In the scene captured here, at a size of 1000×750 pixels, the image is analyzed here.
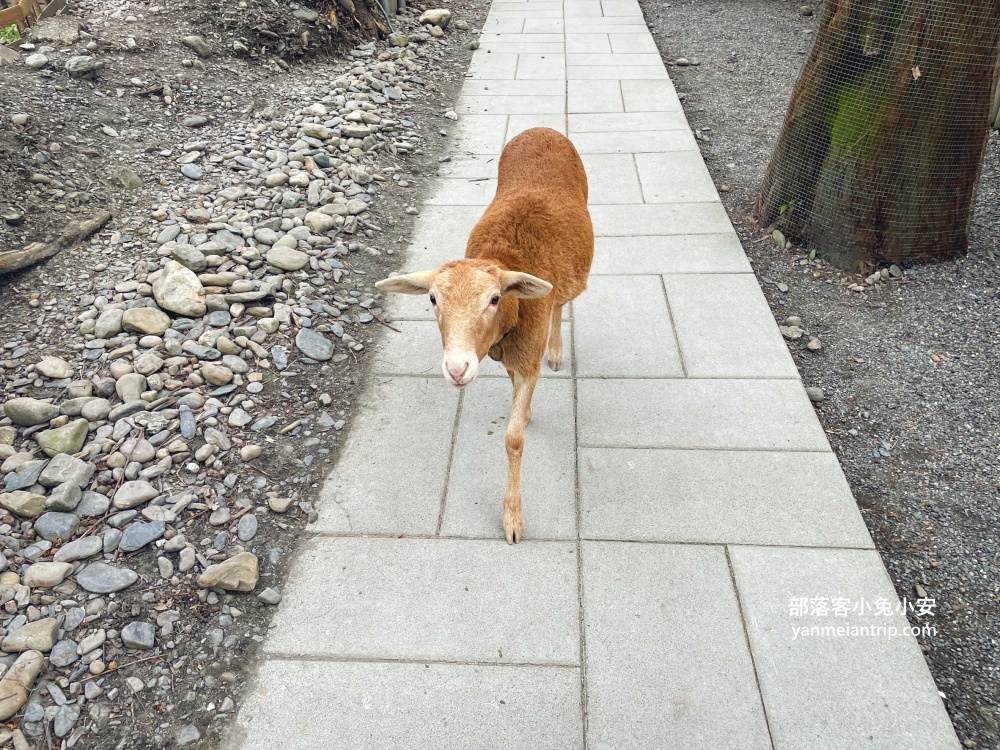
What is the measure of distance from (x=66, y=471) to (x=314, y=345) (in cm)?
161

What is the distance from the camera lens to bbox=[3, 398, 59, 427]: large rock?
3.61 m

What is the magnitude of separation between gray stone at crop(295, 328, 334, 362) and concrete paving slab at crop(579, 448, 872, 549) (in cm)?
186

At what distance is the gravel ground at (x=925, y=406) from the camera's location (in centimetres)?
293

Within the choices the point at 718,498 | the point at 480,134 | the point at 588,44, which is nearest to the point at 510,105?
the point at 480,134

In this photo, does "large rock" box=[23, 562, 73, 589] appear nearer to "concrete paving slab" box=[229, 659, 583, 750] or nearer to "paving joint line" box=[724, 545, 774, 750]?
"concrete paving slab" box=[229, 659, 583, 750]

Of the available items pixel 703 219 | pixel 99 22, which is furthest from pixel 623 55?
pixel 99 22

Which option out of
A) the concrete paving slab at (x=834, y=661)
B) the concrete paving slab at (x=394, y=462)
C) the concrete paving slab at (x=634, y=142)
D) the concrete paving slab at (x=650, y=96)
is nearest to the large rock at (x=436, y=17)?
the concrete paving slab at (x=650, y=96)

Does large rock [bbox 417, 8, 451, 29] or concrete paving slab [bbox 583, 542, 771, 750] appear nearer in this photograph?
concrete paving slab [bbox 583, 542, 771, 750]

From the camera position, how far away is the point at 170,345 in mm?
4164

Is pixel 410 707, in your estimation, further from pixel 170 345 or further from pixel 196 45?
pixel 196 45

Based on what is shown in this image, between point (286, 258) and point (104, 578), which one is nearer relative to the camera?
point (104, 578)

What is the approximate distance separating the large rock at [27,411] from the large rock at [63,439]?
121 millimetres

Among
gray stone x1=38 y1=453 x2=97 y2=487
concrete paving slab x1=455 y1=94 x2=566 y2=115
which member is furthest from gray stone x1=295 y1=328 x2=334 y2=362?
concrete paving slab x1=455 y1=94 x2=566 y2=115

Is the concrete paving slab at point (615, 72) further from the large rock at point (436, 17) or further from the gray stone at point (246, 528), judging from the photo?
the gray stone at point (246, 528)
